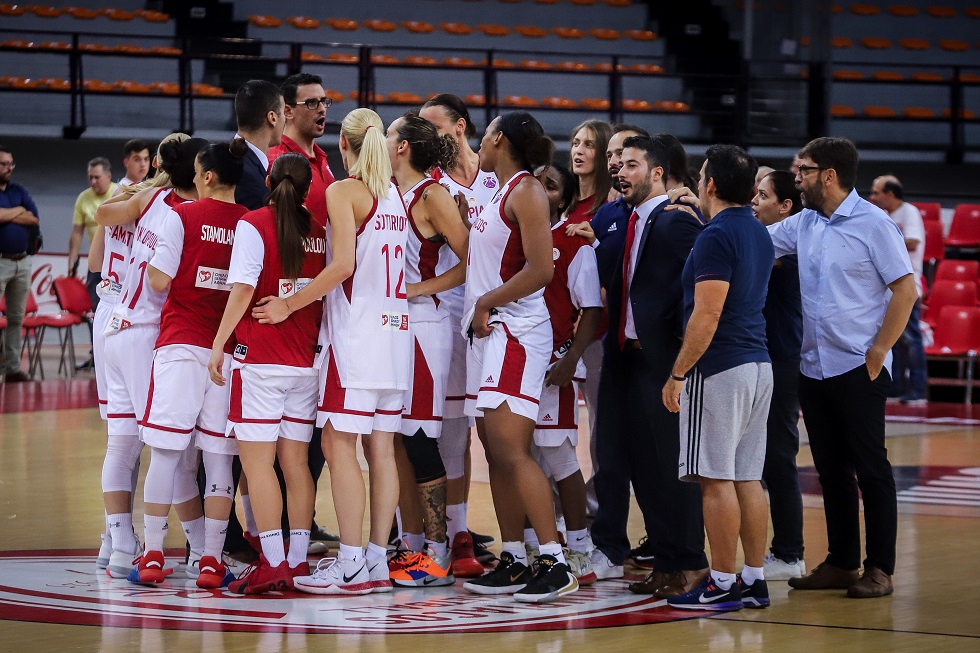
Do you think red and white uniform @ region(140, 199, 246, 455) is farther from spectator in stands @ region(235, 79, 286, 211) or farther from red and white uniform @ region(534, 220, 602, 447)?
red and white uniform @ region(534, 220, 602, 447)

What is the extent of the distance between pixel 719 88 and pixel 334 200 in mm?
13742

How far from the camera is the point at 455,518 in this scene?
557 cm

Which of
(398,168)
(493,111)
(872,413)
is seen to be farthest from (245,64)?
(872,413)

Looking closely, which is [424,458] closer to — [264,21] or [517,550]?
[517,550]

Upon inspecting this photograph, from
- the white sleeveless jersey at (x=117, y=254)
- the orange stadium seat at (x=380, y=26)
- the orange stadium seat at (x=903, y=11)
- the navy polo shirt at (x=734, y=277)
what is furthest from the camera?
the orange stadium seat at (x=903, y=11)

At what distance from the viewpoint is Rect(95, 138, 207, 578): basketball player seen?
17.3ft

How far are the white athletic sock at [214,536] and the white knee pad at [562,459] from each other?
1432 mm

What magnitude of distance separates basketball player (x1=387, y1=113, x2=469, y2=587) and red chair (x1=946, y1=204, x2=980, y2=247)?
11236 mm

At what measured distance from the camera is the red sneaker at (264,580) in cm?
491

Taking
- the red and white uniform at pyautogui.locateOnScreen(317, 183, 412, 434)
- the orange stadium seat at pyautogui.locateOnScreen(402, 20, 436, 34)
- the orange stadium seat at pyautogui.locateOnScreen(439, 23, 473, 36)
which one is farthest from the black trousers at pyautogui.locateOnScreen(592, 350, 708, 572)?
the orange stadium seat at pyautogui.locateOnScreen(439, 23, 473, 36)

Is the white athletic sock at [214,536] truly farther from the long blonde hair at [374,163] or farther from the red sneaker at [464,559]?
the long blonde hair at [374,163]

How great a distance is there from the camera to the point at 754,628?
450 cm

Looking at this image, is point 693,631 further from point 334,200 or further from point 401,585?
point 334,200

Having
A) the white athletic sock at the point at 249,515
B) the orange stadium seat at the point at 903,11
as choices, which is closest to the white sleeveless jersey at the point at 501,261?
the white athletic sock at the point at 249,515
